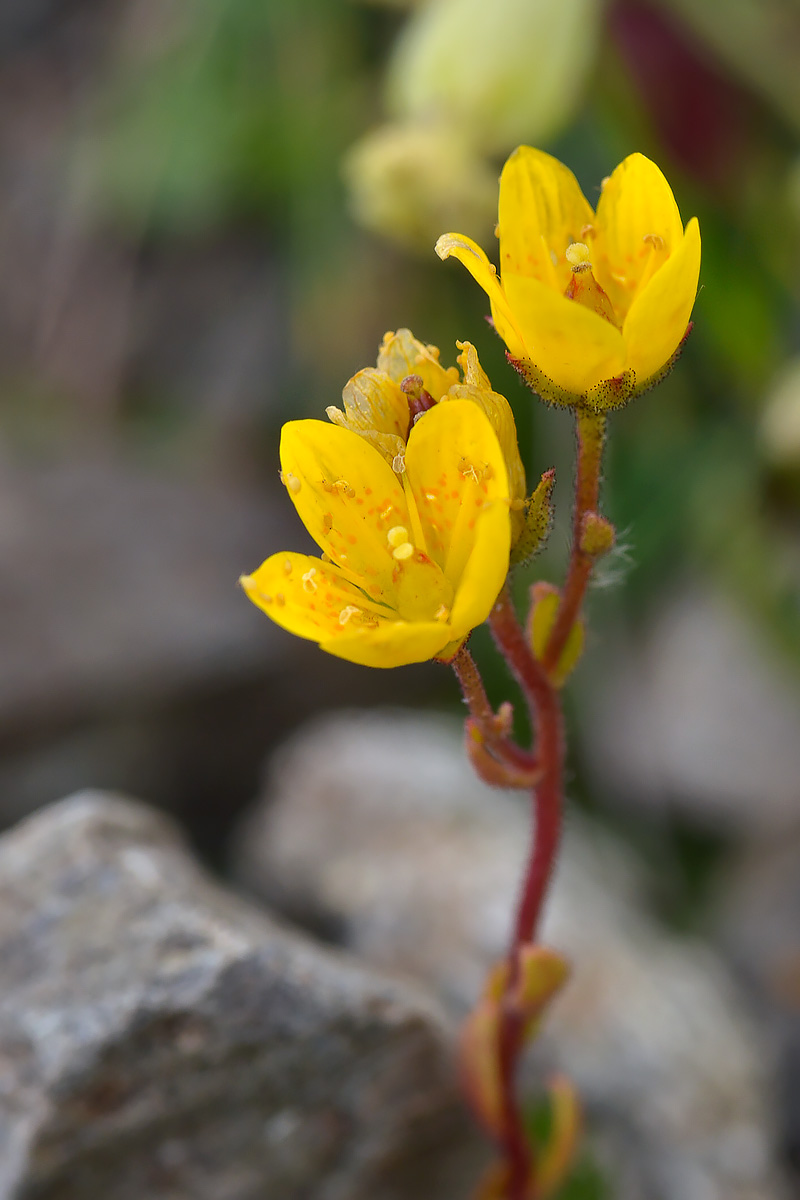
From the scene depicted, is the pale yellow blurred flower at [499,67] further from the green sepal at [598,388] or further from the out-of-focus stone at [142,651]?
the green sepal at [598,388]

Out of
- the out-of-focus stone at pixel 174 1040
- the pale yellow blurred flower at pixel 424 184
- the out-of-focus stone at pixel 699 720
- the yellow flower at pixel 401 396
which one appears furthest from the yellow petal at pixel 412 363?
the out-of-focus stone at pixel 699 720

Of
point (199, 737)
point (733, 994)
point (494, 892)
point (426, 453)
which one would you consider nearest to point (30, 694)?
point (199, 737)

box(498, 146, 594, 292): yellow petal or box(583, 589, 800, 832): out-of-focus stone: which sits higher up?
box(498, 146, 594, 292): yellow petal

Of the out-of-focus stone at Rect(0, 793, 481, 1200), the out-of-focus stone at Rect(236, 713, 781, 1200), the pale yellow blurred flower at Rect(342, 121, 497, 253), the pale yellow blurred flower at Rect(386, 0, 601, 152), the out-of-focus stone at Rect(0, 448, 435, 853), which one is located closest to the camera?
the out-of-focus stone at Rect(0, 793, 481, 1200)

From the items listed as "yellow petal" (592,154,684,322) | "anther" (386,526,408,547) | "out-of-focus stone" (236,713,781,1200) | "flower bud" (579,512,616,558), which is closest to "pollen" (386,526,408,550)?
"anther" (386,526,408,547)

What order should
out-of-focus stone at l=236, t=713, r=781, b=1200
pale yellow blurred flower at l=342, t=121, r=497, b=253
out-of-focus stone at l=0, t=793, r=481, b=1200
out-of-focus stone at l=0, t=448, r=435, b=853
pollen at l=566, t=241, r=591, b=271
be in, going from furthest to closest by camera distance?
out-of-focus stone at l=0, t=448, r=435, b=853, pale yellow blurred flower at l=342, t=121, r=497, b=253, out-of-focus stone at l=236, t=713, r=781, b=1200, out-of-focus stone at l=0, t=793, r=481, b=1200, pollen at l=566, t=241, r=591, b=271

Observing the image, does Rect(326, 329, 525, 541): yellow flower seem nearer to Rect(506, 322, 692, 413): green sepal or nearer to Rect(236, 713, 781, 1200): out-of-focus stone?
Rect(506, 322, 692, 413): green sepal

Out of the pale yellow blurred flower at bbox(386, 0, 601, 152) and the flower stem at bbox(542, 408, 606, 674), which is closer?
the flower stem at bbox(542, 408, 606, 674)

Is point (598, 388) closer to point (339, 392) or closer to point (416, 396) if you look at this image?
point (416, 396)
